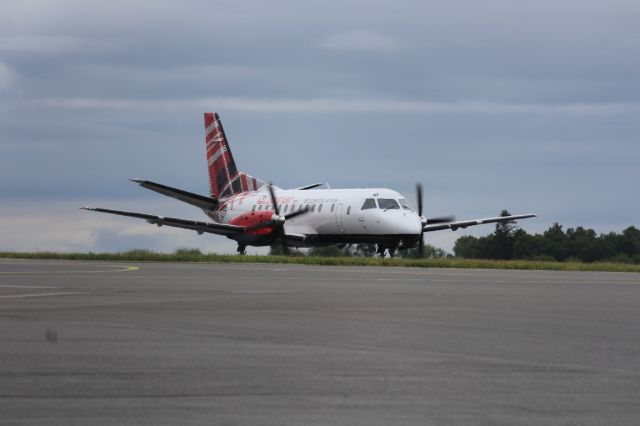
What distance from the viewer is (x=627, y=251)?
70.4 metres

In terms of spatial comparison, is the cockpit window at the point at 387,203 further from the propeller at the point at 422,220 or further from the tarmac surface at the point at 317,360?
the tarmac surface at the point at 317,360

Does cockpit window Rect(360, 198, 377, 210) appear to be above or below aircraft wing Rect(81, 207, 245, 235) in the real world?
above

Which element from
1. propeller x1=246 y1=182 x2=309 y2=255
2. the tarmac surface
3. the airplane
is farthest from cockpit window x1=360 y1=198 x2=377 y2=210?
the tarmac surface

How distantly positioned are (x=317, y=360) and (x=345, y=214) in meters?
46.0

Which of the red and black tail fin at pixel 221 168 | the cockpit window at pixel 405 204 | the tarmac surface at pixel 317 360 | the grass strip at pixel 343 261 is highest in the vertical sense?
the red and black tail fin at pixel 221 168

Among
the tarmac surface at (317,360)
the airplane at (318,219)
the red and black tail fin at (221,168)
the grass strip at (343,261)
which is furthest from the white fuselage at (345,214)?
the tarmac surface at (317,360)

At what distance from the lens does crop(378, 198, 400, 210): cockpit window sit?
181 feet

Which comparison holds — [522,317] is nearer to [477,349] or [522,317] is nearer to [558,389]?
[477,349]

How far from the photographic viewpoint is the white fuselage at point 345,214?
5428 centimetres

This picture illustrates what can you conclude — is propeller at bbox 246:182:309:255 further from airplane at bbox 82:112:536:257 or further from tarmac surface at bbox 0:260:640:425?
tarmac surface at bbox 0:260:640:425

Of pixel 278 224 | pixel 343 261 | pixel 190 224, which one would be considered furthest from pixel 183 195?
pixel 343 261

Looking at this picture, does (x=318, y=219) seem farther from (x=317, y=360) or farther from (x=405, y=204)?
(x=317, y=360)

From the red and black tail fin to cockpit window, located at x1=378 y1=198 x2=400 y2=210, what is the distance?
45.4ft

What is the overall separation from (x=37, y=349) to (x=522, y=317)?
23.2 feet
